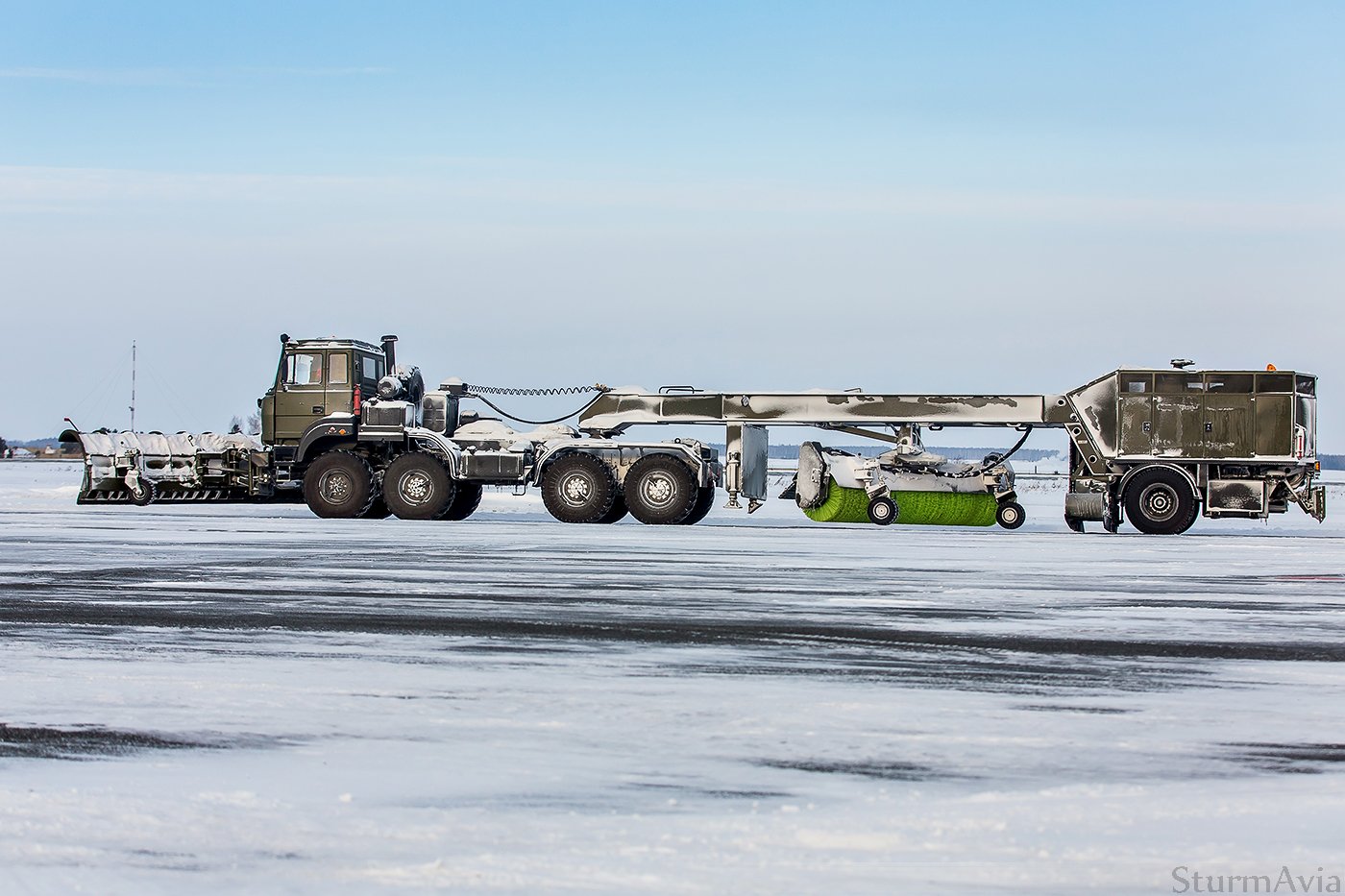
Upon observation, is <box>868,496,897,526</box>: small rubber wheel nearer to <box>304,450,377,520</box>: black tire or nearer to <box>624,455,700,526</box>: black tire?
<box>624,455,700,526</box>: black tire

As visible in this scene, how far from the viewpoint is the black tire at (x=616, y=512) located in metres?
24.9

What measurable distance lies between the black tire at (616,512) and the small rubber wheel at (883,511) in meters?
3.94

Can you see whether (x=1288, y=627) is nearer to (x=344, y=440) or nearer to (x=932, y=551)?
(x=932, y=551)

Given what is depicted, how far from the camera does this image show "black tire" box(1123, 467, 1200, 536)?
2269 centimetres

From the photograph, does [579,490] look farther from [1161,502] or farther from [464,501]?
[1161,502]

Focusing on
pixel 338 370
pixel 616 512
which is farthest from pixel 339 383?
pixel 616 512

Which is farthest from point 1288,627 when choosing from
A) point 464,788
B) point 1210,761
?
point 464,788

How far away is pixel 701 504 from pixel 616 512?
4.66ft

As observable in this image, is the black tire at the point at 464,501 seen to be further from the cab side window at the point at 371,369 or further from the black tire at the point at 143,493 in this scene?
the black tire at the point at 143,493

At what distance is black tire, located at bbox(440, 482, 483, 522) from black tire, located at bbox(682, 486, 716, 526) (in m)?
3.66

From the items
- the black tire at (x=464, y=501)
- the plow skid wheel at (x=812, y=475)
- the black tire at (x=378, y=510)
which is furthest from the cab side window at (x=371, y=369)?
the plow skid wheel at (x=812, y=475)

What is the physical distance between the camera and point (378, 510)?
→ 26328 mm

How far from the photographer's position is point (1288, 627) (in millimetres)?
10180

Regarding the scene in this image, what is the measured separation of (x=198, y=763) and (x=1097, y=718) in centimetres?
367
